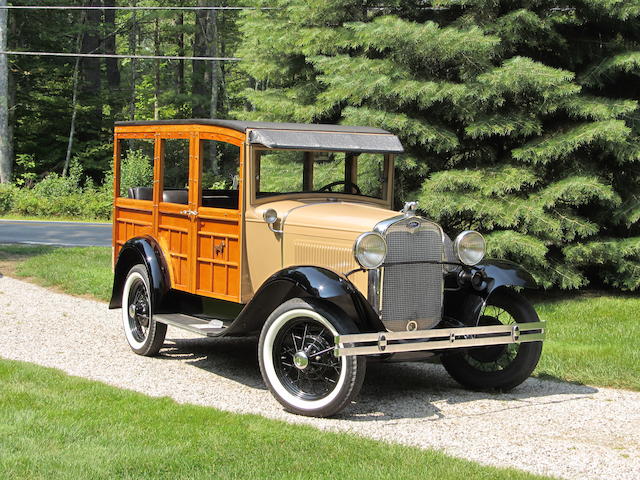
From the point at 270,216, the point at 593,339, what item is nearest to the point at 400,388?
the point at 270,216

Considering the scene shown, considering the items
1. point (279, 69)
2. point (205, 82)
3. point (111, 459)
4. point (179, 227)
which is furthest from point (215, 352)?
point (205, 82)

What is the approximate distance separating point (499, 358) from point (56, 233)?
1491 cm

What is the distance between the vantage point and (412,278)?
6621 millimetres

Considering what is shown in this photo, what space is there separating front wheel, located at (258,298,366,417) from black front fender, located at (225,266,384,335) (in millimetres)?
113

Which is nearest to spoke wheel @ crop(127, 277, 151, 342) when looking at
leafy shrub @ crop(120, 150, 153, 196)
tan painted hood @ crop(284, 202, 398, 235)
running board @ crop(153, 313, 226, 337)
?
running board @ crop(153, 313, 226, 337)

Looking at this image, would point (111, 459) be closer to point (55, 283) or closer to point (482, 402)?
point (482, 402)

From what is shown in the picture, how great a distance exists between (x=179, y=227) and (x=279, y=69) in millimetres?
6312

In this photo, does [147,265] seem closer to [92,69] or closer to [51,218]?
[51,218]

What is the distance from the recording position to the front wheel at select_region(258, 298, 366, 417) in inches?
240

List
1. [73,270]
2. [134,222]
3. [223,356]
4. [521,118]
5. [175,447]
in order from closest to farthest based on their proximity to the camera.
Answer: [175,447] → [223,356] → [134,222] → [521,118] → [73,270]

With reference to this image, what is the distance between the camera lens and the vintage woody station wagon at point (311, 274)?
6.31 metres

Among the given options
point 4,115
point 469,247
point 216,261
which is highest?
point 4,115

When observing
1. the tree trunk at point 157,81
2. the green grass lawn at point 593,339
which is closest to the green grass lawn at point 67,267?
the green grass lawn at point 593,339

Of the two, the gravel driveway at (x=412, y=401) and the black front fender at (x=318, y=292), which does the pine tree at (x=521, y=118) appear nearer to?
the gravel driveway at (x=412, y=401)
